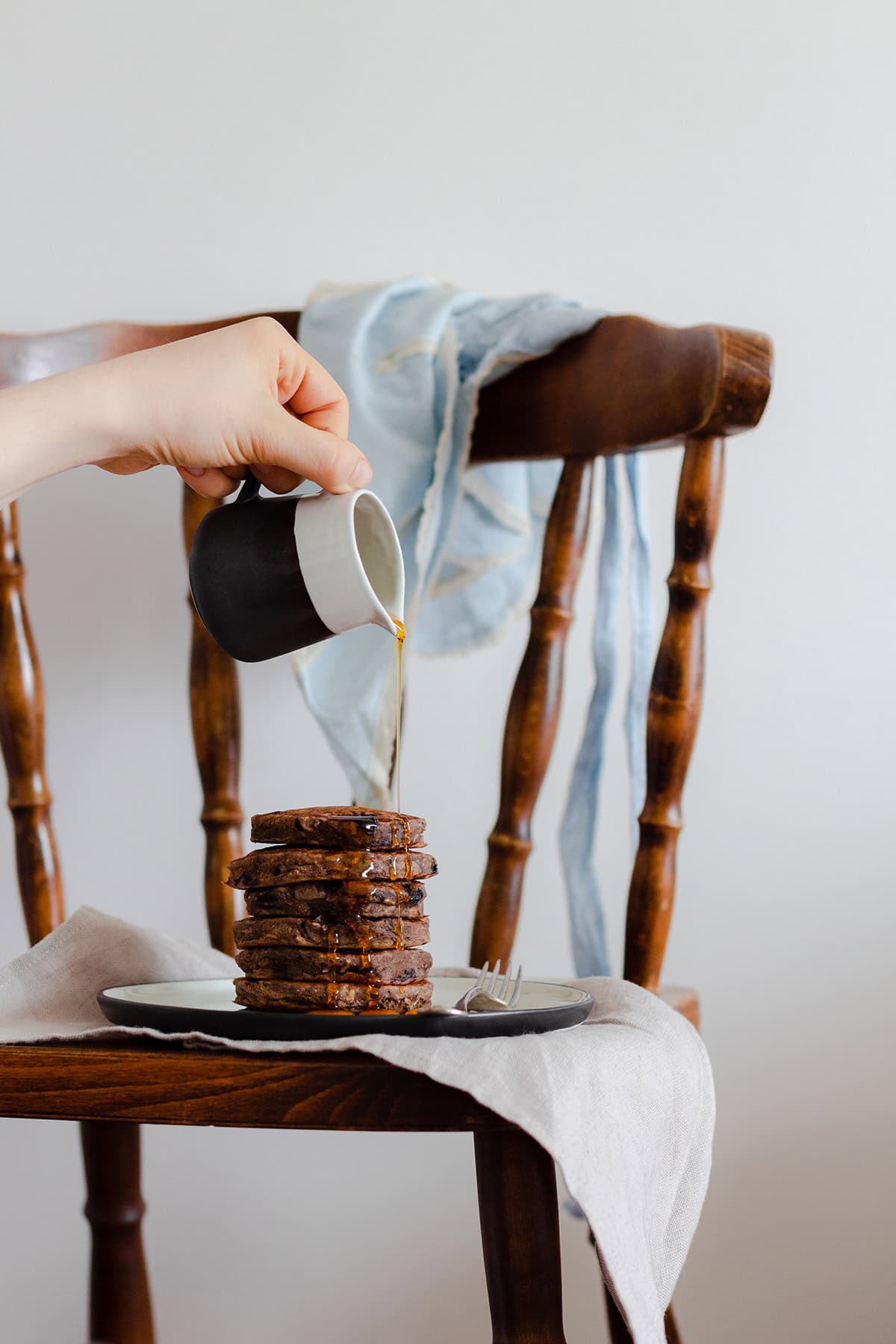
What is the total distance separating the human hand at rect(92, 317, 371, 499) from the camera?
653mm

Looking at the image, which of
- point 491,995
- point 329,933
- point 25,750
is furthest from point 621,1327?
point 25,750

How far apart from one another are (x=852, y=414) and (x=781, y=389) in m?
0.07

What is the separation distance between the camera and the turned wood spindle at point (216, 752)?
1039mm

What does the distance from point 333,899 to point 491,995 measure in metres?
0.12

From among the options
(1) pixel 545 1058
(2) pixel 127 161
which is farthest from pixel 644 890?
(2) pixel 127 161

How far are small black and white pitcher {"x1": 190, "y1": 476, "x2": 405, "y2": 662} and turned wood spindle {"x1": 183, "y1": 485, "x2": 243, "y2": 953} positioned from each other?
38 centimetres

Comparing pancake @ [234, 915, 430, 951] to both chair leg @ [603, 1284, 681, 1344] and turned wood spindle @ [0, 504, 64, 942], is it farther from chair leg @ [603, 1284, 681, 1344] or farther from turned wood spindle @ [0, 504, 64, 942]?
turned wood spindle @ [0, 504, 64, 942]

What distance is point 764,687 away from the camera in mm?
1213

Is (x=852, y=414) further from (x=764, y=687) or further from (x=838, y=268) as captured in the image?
(x=764, y=687)

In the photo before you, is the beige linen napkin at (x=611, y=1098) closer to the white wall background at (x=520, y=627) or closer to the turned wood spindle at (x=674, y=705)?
the turned wood spindle at (x=674, y=705)

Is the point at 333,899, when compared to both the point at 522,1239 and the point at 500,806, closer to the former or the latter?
the point at 522,1239

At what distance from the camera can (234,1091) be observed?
1.69 feet

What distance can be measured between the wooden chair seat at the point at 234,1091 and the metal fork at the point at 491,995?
97 millimetres

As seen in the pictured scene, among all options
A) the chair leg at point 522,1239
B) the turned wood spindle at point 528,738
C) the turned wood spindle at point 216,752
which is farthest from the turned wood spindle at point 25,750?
the chair leg at point 522,1239
